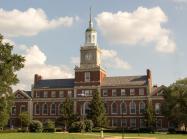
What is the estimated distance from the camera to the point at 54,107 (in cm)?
10038

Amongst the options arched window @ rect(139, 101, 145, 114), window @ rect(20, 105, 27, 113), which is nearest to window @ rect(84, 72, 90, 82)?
arched window @ rect(139, 101, 145, 114)

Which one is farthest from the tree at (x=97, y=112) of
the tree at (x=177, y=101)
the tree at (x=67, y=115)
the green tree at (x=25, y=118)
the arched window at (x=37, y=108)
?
the arched window at (x=37, y=108)

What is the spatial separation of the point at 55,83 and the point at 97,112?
1943cm

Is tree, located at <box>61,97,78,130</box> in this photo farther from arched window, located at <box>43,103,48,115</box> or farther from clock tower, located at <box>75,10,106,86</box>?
arched window, located at <box>43,103,48,115</box>

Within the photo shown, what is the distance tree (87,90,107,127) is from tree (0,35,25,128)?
3016 centimetres

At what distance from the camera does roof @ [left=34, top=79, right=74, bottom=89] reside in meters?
101

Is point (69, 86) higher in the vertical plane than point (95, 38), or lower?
lower

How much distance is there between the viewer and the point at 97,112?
286 ft

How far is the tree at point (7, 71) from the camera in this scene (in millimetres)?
56438

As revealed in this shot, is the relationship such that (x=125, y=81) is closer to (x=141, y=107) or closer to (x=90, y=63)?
(x=141, y=107)

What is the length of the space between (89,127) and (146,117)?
13.0 meters

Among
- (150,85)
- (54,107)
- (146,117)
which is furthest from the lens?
(54,107)

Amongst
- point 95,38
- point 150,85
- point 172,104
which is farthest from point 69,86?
point 172,104

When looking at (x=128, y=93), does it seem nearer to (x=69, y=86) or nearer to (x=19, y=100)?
(x=69, y=86)
